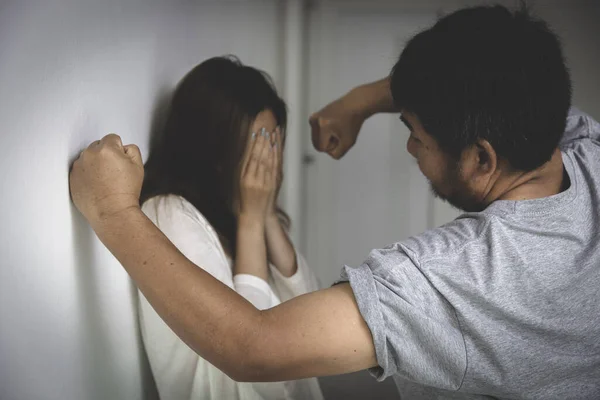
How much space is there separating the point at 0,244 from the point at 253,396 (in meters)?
0.53

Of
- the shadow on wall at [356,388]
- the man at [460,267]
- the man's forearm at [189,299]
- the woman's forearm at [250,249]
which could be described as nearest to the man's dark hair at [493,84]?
the man at [460,267]

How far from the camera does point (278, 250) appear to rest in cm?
122

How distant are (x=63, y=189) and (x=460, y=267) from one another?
0.48 metres

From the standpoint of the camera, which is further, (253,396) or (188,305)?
(253,396)

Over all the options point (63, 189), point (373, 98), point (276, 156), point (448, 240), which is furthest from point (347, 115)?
point (63, 189)

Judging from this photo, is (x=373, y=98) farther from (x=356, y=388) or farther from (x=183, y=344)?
(x=356, y=388)

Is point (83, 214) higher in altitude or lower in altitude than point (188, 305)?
higher

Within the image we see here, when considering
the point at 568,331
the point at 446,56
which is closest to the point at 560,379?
the point at 568,331

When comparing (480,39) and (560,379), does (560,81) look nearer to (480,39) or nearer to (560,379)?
(480,39)

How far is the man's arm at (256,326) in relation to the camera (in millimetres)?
650

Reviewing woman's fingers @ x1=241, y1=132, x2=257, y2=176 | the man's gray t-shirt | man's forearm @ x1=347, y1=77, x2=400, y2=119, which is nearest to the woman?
woman's fingers @ x1=241, y1=132, x2=257, y2=176

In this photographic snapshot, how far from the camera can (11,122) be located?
0.58m

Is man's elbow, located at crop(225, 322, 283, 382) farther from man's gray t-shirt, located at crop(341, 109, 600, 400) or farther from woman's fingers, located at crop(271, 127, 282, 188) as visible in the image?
woman's fingers, located at crop(271, 127, 282, 188)

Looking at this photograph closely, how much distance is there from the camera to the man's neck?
2.52 ft
